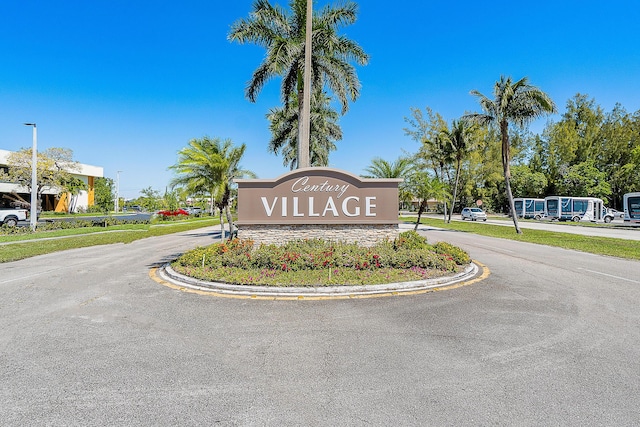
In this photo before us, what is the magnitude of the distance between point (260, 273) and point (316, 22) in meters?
12.6

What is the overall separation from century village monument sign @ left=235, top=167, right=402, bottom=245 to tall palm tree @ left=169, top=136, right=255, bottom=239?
94.5 inches

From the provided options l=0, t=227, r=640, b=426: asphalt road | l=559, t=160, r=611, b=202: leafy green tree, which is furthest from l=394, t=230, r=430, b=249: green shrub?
l=559, t=160, r=611, b=202: leafy green tree

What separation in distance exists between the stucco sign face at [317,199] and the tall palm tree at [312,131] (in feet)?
47.1

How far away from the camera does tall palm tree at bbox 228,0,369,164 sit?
46.8 ft

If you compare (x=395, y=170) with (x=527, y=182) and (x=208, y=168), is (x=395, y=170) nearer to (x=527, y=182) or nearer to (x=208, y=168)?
(x=208, y=168)

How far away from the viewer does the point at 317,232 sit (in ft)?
35.0

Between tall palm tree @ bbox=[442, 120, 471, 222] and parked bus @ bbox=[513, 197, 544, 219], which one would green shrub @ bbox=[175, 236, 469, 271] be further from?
parked bus @ bbox=[513, 197, 544, 219]

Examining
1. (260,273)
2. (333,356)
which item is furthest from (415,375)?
(260,273)

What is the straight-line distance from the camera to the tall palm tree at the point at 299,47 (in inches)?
562

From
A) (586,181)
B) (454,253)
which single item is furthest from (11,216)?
(586,181)

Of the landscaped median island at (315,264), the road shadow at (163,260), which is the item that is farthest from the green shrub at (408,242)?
the road shadow at (163,260)

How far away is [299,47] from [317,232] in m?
8.98

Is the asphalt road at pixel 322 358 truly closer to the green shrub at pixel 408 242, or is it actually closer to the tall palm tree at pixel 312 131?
the green shrub at pixel 408 242

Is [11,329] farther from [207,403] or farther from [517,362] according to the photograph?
[517,362]
